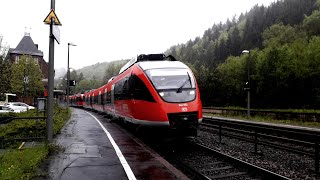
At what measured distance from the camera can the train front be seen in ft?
38.4

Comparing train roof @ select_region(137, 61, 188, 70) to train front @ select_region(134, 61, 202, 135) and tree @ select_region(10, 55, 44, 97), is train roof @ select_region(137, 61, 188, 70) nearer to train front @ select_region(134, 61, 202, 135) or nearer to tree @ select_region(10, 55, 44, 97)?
train front @ select_region(134, 61, 202, 135)

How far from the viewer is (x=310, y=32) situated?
95.4 metres

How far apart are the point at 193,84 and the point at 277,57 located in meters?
52.1

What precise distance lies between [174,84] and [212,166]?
386 centimetres

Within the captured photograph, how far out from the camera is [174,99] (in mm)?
12062

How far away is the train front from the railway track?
85 cm

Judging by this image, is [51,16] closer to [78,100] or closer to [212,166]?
[212,166]

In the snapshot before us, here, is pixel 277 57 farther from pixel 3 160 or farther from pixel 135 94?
pixel 3 160

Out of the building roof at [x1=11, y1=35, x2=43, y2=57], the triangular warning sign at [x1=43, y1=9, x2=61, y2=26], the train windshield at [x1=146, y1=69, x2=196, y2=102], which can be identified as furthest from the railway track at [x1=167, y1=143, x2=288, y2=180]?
the building roof at [x1=11, y1=35, x2=43, y2=57]

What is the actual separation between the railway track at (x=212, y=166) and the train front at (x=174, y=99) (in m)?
0.85

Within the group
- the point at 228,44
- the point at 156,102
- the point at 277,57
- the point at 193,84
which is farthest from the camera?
the point at 228,44

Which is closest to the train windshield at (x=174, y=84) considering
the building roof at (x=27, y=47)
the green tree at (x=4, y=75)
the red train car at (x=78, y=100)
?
the green tree at (x=4, y=75)

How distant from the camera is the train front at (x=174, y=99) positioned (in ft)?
38.4

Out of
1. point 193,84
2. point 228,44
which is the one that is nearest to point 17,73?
point 193,84
